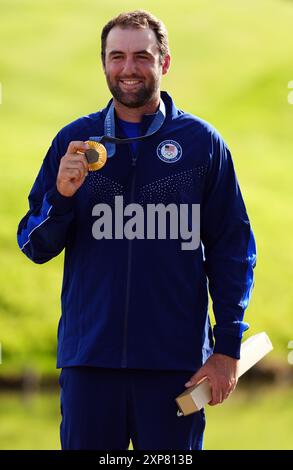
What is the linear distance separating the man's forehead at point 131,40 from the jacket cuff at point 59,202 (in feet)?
2.27

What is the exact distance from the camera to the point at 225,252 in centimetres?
581

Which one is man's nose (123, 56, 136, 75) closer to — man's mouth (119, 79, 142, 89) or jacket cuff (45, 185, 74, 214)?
man's mouth (119, 79, 142, 89)

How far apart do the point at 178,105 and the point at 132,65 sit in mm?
35420

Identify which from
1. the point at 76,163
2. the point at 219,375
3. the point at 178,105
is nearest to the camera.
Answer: the point at 76,163

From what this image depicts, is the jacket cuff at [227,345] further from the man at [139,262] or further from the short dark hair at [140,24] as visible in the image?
the short dark hair at [140,24]

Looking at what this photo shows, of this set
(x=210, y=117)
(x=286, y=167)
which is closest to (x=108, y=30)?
(x=286, y=167)

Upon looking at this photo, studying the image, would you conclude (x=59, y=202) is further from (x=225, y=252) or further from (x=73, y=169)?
(x=225, y=252)

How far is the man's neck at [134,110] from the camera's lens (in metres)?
5.86

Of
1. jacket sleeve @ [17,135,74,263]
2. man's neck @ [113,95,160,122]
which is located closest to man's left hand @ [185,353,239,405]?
jacket sleeve @ [17,135,74,263]

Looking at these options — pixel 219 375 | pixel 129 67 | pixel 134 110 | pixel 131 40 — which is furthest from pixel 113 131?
pixel 219 375

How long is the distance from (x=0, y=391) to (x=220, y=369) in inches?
598

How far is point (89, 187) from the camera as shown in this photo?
5.78 m

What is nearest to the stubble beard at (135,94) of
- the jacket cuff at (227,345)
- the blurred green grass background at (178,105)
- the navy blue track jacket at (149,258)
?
the navy blue track jacket at (149,258)

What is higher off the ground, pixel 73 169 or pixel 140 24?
pixel 140 24
